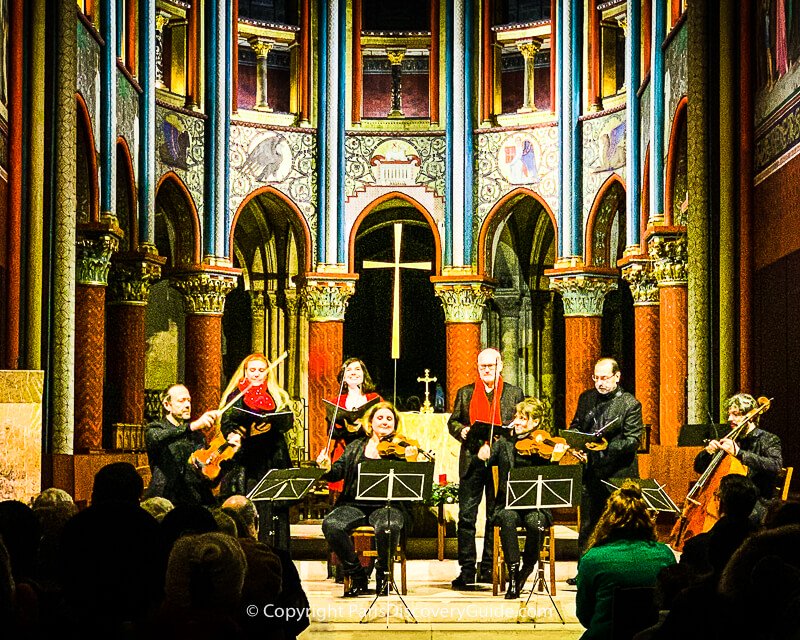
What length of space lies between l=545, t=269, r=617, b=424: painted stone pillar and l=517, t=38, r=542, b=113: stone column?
8.81 ft

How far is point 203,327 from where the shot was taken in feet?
69.8

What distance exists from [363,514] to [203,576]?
20.5 ft

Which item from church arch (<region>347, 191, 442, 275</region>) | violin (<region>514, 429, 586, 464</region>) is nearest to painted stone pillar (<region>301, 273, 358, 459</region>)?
church arch (<region>347, 191, 442, 275</region>)

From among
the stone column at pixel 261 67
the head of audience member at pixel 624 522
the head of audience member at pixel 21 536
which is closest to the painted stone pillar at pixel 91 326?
the stone column at pixel 261 67

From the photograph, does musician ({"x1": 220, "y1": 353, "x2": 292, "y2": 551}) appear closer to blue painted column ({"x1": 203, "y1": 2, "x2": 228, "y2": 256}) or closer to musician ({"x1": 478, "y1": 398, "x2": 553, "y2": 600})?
musician ({"x1": 478, "y1": 398, "x2": 553, "y2": 600})

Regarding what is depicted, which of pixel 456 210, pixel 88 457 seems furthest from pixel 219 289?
pixel 88 457

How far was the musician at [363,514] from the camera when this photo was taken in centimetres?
999

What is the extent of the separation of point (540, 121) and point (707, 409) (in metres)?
9.17

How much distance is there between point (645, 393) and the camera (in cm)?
1970

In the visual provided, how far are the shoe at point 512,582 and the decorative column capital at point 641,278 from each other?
9425 millimetres

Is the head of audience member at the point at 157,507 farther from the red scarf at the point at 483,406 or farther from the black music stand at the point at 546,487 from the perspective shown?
the red scarf at the point at 483,406

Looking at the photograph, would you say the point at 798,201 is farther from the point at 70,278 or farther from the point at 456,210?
the point at 456,210

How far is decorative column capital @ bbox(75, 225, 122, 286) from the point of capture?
1661cm

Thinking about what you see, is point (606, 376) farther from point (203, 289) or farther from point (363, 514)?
point (203, 289)
